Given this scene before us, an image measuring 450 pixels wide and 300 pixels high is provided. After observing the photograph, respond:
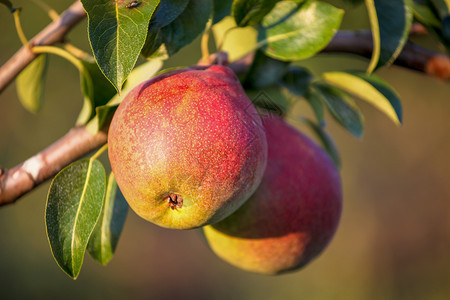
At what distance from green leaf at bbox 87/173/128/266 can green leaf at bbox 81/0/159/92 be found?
0.24m

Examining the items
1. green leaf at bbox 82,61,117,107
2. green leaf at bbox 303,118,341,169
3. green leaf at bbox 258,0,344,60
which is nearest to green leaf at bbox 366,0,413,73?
green leaf at bbox 258,0,344,60

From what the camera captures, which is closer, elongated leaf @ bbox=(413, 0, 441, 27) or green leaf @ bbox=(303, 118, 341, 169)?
elongated leaf @ bbox=(413, 0, 441, 27)

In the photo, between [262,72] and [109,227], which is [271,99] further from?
[109,227]

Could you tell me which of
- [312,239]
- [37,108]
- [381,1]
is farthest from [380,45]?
[37,108]

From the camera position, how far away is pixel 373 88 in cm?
81

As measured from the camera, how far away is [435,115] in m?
3.06

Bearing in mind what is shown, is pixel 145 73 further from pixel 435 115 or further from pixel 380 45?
pixel 435 115

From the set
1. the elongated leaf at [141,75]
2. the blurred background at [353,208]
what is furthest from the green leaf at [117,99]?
the blurred background at [353,208]

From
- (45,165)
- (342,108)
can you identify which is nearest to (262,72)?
(342,108)

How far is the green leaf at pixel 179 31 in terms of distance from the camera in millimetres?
606

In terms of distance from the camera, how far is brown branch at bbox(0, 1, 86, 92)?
73 cm

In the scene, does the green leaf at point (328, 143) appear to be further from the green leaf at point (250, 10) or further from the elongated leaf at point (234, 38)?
the green leaf at point (250, 10)

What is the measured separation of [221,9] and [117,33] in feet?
0.87

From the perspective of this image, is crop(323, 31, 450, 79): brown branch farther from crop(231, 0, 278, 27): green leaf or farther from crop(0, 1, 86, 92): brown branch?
crop(0, 1, 86, 92): brown branch
